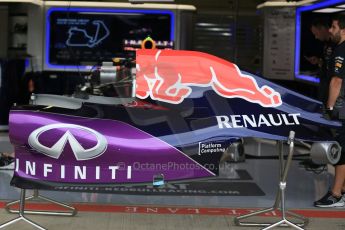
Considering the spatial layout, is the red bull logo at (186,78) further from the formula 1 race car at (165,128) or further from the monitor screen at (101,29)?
the monitor screen at (101,29)

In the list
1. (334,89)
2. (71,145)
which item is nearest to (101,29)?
(334,89)

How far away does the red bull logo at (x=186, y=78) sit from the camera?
4.16 m

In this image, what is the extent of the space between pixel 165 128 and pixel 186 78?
0.41m

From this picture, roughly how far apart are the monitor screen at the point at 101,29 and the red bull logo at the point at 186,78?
211 inches

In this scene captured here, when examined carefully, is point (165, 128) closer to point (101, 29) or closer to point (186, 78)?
point (186, 78)

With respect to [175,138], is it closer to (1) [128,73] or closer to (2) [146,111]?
(2) [146,111]

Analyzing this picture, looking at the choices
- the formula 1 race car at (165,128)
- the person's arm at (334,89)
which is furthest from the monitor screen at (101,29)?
the formula 1 race car at (165,128)

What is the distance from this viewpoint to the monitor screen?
9461 mm

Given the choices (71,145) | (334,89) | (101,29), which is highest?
(101,29)

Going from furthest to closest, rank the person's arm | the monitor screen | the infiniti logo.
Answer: the monitor screen, the person's arm, the infiniti logo

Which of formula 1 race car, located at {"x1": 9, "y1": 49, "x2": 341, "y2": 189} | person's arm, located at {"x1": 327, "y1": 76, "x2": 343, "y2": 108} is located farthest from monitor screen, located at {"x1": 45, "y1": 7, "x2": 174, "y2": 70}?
formula 1 race car, located at {"x1": 9, "y1": 49, "x2": 341, "y2": 189}

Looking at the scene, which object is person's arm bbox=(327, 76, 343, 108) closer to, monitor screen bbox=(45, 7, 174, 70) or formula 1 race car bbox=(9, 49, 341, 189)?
Result: formula 1 race car bbox=(9, 49, 341, 189)

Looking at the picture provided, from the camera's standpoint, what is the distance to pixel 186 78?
4168 mm

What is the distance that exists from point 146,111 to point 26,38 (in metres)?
6.71
